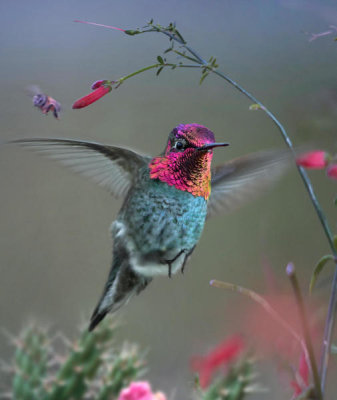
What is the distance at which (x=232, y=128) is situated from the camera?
844 millimetres

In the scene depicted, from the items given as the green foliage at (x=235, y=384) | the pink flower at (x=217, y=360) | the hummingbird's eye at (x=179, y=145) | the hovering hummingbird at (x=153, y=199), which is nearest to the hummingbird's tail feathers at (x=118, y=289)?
the hovering hummingbird at (x=153, y=199)

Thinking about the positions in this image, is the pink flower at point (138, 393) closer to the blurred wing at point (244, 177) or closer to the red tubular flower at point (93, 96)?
the blurred wing at point (244, 177)

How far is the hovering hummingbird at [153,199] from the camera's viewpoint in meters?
0.40

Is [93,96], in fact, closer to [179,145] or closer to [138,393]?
[179,145]

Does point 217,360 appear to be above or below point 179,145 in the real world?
below

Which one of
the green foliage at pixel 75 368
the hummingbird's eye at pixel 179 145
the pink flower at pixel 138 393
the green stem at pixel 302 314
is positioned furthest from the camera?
the green foliage at pixel 75 368

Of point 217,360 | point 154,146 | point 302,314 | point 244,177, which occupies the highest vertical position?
point 154,146

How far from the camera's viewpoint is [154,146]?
848 millimetres

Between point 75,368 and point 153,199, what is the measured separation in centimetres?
43

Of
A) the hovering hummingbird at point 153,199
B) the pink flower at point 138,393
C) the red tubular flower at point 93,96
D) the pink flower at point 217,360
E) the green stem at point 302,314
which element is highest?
the red tubular flower at point 93,96

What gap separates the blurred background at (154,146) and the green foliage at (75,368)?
52mm

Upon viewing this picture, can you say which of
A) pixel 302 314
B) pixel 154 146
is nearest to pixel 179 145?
pixel 302 314

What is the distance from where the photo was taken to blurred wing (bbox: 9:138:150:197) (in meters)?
0.40

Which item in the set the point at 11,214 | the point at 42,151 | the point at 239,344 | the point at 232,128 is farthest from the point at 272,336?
the point at 42,151
